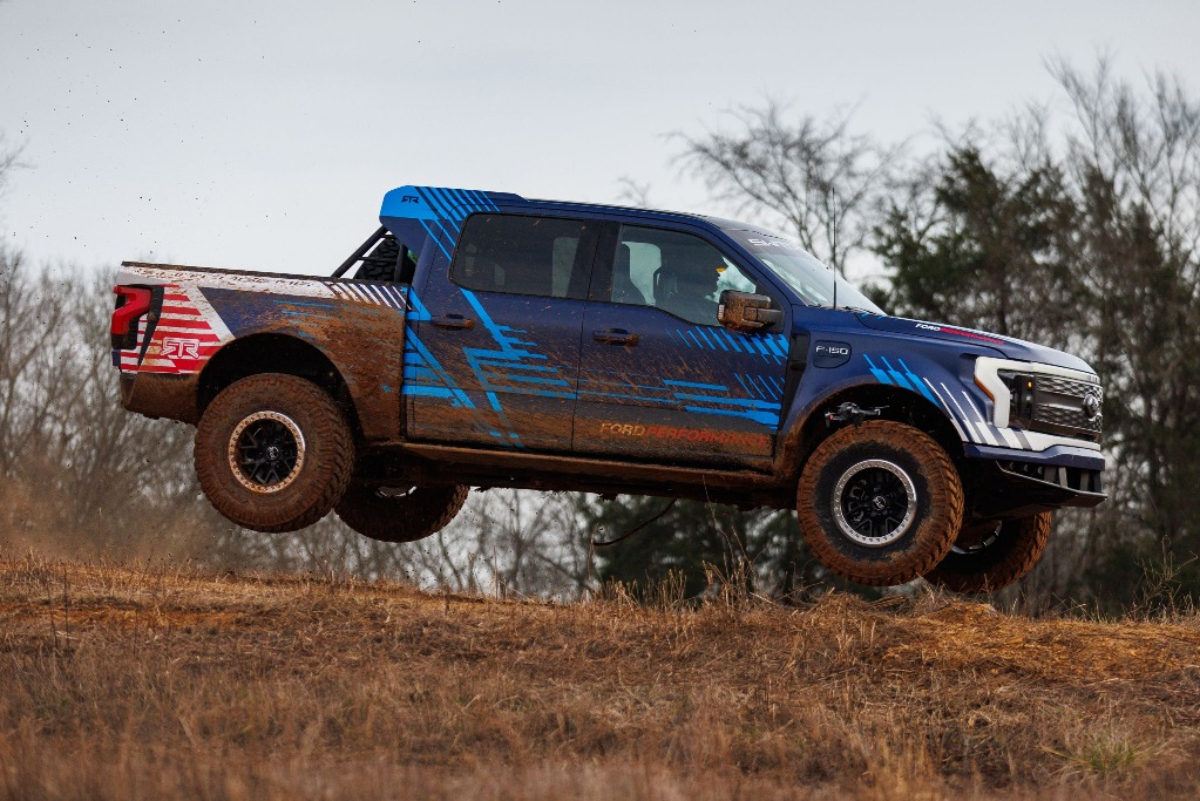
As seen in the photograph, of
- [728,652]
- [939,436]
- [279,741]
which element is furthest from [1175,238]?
[279,741]

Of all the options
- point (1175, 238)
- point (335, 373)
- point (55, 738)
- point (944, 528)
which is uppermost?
→ point (1175, 238)

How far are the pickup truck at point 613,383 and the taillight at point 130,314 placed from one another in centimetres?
1

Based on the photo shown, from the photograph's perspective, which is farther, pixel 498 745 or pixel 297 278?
pixel 297 278

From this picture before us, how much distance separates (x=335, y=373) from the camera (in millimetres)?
9875

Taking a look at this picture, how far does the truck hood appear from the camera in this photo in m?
8.95

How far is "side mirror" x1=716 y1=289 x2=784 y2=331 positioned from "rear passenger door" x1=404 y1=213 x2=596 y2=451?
33.9 inches

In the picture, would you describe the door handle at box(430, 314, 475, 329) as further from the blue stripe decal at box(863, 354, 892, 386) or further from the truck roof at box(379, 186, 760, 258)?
the blue stripe decal at box(863, 354, 892, 386)

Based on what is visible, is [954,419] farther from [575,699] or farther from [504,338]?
[575,699]

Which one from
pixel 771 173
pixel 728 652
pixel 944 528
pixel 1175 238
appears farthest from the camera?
pixel 771 173

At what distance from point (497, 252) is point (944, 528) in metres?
3.04

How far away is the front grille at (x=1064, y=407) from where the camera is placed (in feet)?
29.2

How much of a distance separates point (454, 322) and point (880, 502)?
8.66 ft

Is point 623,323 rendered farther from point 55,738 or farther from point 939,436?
point 55,738

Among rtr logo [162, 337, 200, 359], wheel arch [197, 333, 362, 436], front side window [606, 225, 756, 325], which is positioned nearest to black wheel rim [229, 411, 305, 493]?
wheel arch [197, 333, 362, 436]
